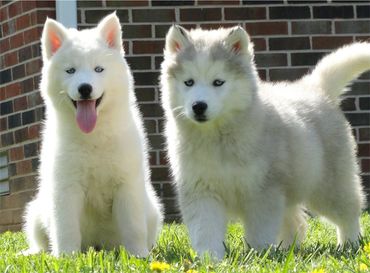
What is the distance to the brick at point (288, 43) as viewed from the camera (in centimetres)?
948

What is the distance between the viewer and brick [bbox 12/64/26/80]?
9562 mm

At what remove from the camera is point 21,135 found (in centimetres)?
956

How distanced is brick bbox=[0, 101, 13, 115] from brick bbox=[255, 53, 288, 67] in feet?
8.27

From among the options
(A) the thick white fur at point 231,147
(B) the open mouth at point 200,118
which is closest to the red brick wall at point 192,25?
(A) the thick white fur at point 231,147

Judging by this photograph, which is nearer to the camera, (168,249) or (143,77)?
(168,249)

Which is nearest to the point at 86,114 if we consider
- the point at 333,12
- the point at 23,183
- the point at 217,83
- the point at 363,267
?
the point at 217,83

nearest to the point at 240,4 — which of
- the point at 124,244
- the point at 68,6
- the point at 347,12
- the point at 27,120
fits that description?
the point at 347,12

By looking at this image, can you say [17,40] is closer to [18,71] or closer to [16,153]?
[18,71]

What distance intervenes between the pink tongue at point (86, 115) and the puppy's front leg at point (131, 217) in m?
0.42

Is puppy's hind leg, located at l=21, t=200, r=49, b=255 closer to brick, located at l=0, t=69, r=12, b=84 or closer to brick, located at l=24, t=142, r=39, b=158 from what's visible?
brick, located at l=24, t=142, r=39, b=158

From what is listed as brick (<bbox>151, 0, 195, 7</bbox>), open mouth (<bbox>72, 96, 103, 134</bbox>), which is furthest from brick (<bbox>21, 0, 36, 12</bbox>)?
open mouth (<bbox>72, 96, 103, 134</bbox>)

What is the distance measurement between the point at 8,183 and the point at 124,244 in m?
4.24

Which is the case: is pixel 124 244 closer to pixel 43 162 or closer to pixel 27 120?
pixel 43 162

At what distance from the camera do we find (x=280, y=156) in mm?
5723
